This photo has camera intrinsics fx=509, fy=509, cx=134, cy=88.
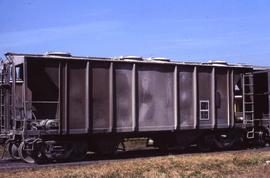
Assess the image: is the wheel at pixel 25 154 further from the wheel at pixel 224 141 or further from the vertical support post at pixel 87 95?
the wheel at pixel 224 141

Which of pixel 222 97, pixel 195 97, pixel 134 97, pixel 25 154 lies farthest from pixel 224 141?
pixel 25 154

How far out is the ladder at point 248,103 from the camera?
67.9ft

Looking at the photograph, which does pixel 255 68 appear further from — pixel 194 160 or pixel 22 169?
pixel 22 169

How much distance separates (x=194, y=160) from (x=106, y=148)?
3653 millimetres

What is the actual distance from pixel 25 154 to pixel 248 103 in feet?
31.0

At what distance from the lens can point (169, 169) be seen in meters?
13.0

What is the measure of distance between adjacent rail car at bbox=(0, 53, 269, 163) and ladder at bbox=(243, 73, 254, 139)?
4cm

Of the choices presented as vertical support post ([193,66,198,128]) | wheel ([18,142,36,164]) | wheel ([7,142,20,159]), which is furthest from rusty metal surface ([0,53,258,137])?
wheel ([7,142,20,159])

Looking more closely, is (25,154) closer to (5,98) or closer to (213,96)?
(5,98)

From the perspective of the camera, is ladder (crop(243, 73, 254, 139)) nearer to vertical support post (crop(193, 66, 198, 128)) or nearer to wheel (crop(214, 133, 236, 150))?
wheel (crop(214, 133, 236, 150))

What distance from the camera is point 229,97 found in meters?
20.3

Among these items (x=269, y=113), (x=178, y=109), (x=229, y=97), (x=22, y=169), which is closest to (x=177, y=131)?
(x=178, y=109)

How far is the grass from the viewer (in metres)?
12.1

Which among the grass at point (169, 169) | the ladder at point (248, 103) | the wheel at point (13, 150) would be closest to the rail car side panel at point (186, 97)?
the ladder at point (248, 103)
